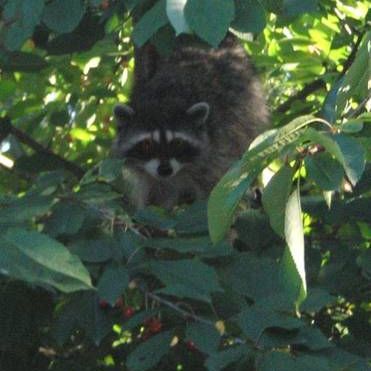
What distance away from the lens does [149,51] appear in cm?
572

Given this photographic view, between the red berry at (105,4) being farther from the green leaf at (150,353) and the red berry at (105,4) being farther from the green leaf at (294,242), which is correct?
the green leaf at (294,242)

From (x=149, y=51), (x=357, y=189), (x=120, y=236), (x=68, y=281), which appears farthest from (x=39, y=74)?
(x=68, y=281)

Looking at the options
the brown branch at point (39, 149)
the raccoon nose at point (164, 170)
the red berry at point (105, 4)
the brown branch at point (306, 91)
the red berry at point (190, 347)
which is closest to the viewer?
the red berry at point (190, 347)

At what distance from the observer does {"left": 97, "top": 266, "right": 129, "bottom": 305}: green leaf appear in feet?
8.73

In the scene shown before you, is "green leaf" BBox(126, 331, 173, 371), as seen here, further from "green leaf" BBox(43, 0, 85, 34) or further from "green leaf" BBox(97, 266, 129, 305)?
"green leaf" BBox(43, 0, 85, 34)

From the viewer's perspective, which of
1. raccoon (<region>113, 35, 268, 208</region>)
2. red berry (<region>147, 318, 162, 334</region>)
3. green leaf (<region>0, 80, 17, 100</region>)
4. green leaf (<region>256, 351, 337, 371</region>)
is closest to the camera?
green leaf (<region>256, 351, 337, 371</region>)

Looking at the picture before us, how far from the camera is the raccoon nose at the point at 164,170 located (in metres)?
6.04

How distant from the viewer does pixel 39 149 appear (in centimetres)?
486

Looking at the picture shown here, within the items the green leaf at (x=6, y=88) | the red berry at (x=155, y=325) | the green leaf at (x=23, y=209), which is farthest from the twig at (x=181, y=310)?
the green leaf at (x=6, y=88)

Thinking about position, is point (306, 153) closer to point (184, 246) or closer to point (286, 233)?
point (286, 233)

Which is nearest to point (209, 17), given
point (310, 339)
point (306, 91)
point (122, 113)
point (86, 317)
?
point (310, 339)

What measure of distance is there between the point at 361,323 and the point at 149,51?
96.9 inches

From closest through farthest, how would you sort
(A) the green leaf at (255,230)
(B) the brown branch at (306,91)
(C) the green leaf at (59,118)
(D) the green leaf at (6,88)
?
(A) the green leaf at (255,230), (D) the green leaf at (6,88), (C) the green leaf at (59,118), (B) the brown branch at (306,91)

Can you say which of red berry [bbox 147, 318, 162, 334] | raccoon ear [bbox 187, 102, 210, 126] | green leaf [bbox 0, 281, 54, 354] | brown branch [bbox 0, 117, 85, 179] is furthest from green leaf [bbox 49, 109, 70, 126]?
red berry [bbox 147, 318, 162, 334]
